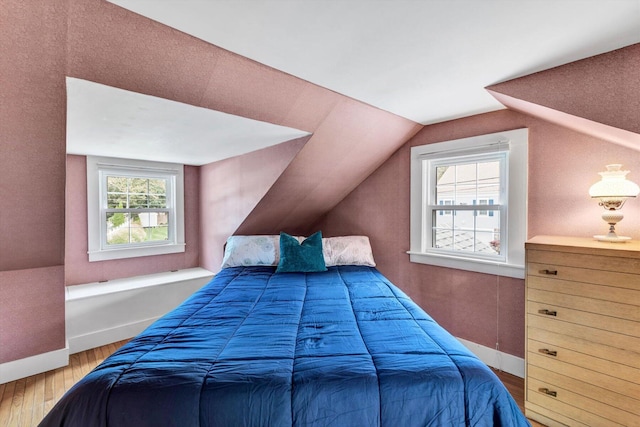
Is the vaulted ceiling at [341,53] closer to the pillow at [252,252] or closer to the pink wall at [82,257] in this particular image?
the pillow at [252,252]

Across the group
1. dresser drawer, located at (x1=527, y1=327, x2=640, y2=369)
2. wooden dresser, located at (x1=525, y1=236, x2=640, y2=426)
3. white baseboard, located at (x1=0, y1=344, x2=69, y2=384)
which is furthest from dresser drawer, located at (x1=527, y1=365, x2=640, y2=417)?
white baseboard, located at (x1=0, y1=344, x2=69, y2=384)

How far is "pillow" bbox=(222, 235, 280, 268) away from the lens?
9.52 feet

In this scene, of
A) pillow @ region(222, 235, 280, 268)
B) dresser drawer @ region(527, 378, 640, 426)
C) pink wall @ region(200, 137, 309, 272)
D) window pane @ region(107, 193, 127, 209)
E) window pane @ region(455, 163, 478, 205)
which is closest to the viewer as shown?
dresser drawer @ region(527, 378, 640, 426)

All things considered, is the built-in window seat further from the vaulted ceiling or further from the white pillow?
the vaulted ceiling

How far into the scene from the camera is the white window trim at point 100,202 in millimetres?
3133

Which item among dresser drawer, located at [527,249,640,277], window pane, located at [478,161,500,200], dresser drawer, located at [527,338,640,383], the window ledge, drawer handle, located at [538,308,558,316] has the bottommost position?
dresser drawer, located at [527,338,640,383]

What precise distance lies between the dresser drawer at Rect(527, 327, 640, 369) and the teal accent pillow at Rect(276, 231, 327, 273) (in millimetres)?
1632

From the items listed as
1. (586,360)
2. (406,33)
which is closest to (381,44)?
(406,33)

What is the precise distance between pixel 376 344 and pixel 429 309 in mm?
1681

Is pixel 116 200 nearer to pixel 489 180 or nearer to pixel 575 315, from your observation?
pixel 489 180

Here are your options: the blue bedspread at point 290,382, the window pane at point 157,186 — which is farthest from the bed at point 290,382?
the window pane at point 157,186

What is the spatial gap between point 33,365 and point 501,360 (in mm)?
3764

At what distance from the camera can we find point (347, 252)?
116 inches

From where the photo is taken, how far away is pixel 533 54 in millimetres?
1494
